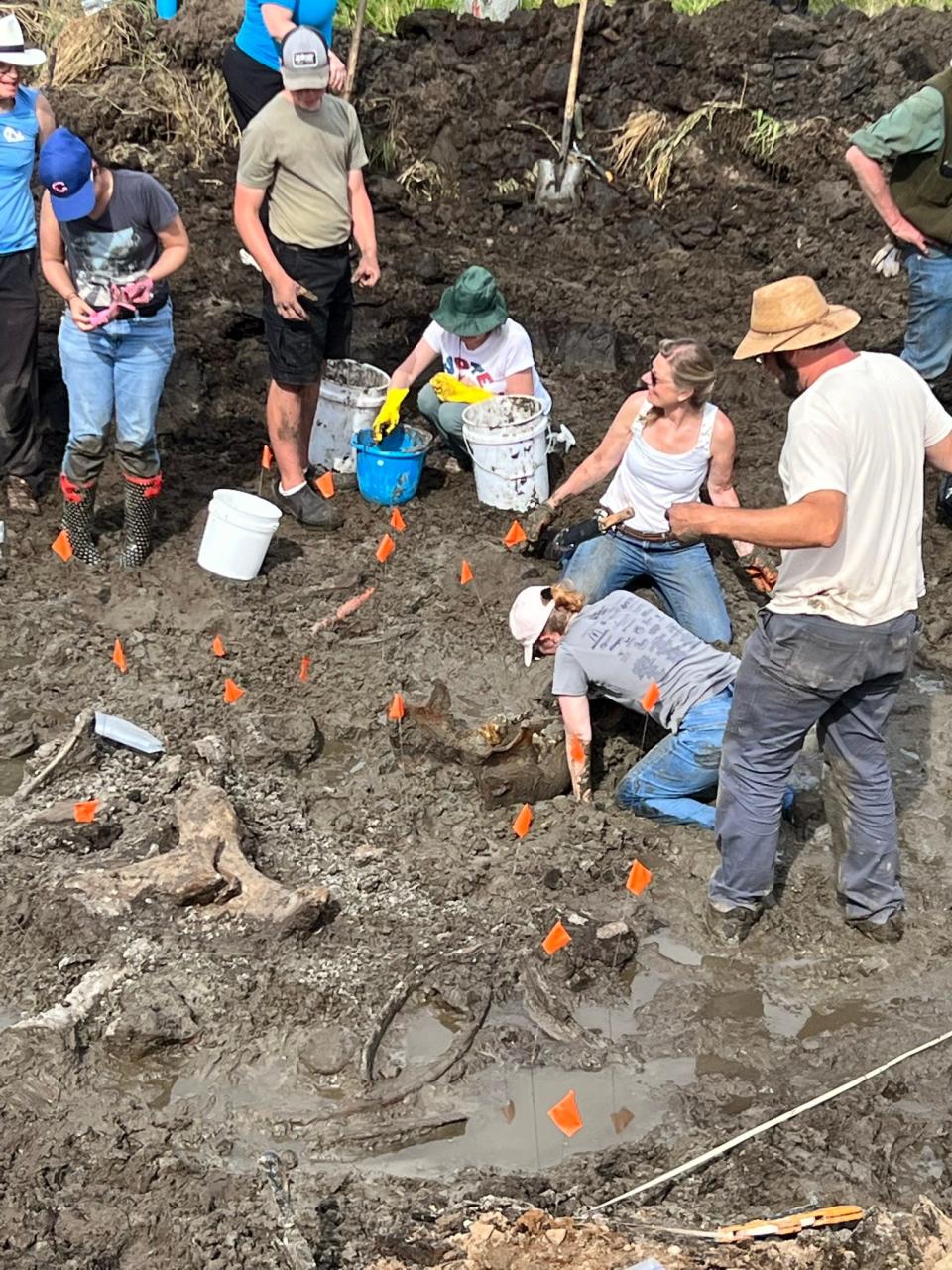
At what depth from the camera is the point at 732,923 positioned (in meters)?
4.34

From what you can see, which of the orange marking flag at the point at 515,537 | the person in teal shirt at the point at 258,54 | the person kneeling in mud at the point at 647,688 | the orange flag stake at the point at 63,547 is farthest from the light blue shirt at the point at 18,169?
the person kneeling in mud at the point at 647,688

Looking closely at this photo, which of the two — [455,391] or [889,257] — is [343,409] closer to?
[455,391]

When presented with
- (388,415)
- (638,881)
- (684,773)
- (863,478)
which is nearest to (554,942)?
(638,881)

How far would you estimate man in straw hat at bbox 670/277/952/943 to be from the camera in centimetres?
364

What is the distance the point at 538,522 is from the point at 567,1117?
3.24 meters

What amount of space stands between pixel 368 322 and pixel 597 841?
4947 mm

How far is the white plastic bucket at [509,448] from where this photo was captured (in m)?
6.56

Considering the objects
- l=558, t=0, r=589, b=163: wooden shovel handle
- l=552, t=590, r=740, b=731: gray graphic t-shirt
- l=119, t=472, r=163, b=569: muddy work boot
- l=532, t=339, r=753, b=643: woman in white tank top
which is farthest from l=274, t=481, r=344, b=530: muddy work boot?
l=558, t=0, r=589, b=163: wooden shovel handle

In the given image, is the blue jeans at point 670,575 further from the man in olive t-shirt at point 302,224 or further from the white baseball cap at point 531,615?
the man in olive t-shirt at point 302,224

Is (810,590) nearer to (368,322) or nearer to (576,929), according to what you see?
(576,929)

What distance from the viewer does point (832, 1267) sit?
10.4 feet

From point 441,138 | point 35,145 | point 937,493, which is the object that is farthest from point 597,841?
point 441,138

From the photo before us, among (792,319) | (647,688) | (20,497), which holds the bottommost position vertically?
(20,497)

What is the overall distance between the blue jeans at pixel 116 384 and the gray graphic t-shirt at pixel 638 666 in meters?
2.32
